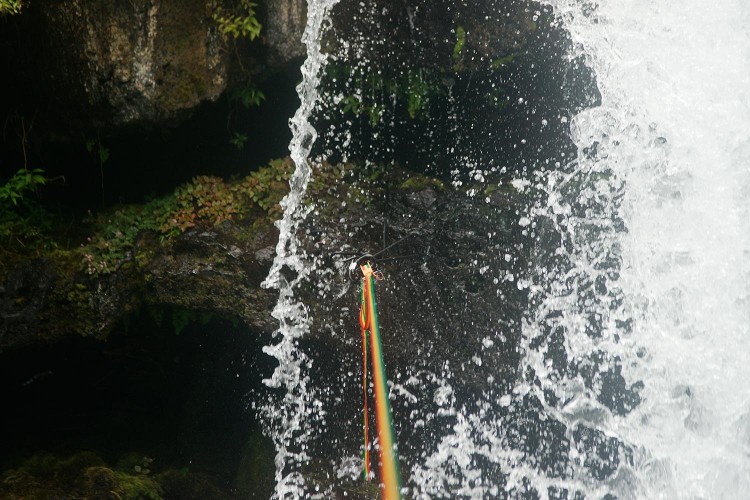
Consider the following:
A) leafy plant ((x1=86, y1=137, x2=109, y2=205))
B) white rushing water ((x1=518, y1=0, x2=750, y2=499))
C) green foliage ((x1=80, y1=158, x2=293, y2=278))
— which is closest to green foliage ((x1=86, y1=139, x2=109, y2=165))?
leafy plant ((x1=86, y1=137, x2=109, y2=205))

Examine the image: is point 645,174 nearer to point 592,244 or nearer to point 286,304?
point 592,244

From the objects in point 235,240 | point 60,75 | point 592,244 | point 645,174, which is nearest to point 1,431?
point 235,240

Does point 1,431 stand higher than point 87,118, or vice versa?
point 87,118

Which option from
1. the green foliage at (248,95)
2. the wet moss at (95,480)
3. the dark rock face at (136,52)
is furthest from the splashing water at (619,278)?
the wet moss at (95,480)

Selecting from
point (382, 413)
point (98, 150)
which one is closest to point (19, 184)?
point (98, 150)

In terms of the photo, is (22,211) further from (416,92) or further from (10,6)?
(416,92)

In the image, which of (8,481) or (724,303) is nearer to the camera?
(8,481)

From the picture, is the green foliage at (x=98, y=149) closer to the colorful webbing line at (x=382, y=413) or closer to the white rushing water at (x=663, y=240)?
the colorful webbing line at (x=382, y=413)
